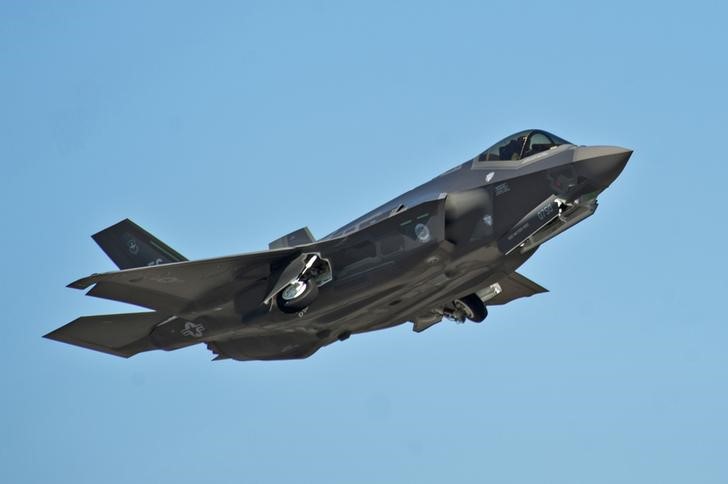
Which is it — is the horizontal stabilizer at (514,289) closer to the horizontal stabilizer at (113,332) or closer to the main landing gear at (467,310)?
the main landing gear at (467,310)

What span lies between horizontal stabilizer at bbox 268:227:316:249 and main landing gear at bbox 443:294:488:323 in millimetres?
5450

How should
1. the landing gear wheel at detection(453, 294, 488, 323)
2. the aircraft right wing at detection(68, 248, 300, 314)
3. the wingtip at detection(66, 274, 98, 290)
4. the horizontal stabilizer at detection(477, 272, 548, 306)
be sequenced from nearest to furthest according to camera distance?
the wingtip at detection(66, 274, 98, 290)
the aircraft right wing at detection(68, 248, 300, 314)
the landing gear wheel at detection(453, 294, 488, 323)
the horizontal stabilizer at detection(477, 272, 548, 306)

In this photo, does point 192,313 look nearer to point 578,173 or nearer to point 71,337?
point 71,337

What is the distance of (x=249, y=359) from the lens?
37.2 m

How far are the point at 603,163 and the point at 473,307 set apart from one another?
760 cm

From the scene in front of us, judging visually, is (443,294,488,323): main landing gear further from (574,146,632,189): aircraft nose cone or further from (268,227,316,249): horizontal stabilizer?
(574,146,632,189): aircraft nose cone

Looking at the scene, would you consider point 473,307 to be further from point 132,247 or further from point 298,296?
point 132,247

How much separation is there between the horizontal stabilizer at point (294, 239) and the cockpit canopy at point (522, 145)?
509cm

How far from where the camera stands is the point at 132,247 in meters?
37.1

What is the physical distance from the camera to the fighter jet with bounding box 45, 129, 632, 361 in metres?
32.0

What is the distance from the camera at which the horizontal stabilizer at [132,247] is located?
36.8 metres

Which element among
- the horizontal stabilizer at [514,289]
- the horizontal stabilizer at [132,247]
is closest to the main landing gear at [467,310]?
the horizontal stabilizer at [514,289]

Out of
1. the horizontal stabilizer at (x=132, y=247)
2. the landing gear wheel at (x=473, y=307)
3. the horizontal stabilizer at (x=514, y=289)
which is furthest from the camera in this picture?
the horizontal stabilizer at (x=514, y=289)

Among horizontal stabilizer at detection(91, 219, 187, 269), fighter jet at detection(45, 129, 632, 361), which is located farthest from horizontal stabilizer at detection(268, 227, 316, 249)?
horizontal stabilizer at detection(91, 219, 187, 269)
